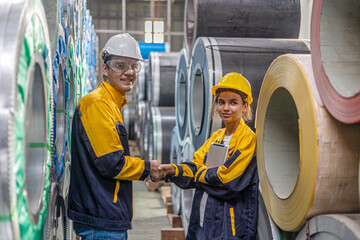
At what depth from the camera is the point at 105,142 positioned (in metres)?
2.06

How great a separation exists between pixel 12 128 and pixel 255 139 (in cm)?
145

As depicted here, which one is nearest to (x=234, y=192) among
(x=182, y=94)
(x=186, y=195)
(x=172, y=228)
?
(x=172, y=228)

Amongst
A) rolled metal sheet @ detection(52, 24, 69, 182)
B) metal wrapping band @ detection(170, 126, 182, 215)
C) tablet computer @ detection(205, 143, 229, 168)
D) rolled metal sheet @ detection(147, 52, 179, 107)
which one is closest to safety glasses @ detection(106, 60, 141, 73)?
rolled metal sheet @ detection(52, 24, 69, 182)

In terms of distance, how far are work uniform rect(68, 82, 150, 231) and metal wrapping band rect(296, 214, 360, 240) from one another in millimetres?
979

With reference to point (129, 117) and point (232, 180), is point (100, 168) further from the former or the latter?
point (129, 117)

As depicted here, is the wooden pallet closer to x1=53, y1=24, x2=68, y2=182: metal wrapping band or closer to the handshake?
the handshake

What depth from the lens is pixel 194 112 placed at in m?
3.56

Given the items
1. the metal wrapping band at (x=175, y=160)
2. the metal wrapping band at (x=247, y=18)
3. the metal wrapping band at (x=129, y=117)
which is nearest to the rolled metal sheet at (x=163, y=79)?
the metal wrapping band at (x=175, y=160)

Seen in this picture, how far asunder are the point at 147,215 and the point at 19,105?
163 inches

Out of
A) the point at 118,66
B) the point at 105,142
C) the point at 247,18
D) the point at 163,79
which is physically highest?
the point at 247,18

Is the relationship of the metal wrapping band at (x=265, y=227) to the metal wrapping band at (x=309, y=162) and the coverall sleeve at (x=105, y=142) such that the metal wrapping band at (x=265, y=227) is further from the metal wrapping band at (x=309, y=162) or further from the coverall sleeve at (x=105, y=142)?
the coverall sleeve at (x=105, y=142)

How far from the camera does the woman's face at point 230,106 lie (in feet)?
7.33

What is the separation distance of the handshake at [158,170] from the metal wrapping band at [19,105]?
98cm

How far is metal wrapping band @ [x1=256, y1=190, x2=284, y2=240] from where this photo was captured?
73.1 inches
